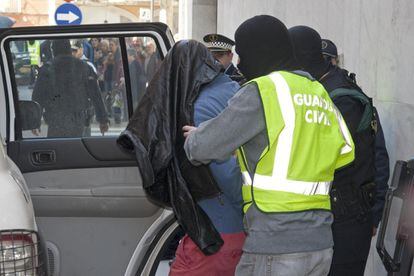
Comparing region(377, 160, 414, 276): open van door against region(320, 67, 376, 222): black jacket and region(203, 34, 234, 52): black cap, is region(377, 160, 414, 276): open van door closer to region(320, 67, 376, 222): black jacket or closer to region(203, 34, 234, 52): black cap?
region(320, 67, 376, 222): black jacket

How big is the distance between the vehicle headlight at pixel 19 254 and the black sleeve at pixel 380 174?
6.12 ft

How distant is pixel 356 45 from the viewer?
20.5 ft

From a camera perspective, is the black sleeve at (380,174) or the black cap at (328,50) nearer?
the black sleeve at (380,174)

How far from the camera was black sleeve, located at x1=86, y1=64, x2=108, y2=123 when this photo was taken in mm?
4801

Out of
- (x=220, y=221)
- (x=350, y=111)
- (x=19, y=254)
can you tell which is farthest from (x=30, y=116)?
(x=19, y=254)

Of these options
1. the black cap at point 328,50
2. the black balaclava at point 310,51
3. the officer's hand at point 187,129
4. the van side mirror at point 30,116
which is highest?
the black balaclava at point 310,51

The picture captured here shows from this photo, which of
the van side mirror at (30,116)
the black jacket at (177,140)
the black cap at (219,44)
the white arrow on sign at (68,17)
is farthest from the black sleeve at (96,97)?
the white arrow on sign at (68,17)

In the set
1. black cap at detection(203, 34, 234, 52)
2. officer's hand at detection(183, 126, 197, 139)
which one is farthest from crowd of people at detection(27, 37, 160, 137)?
black cap at detection(203, 34, 234, 52)

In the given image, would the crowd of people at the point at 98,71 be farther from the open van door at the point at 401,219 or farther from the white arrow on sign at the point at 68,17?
the white arrow on sign at the point at 68,17

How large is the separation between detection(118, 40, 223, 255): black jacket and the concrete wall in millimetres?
1754

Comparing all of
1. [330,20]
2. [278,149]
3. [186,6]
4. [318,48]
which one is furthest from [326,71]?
[186,6]

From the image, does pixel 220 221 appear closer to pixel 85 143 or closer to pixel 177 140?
pixel 177 140

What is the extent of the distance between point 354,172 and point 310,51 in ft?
2.24

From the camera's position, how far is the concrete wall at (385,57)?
16.1 ft
